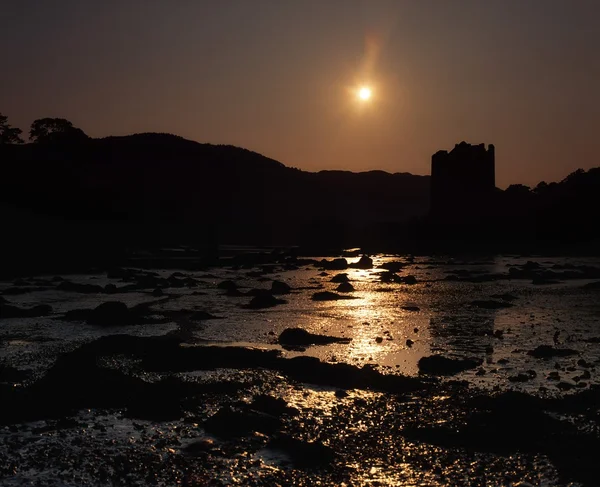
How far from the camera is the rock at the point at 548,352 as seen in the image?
20875 mm

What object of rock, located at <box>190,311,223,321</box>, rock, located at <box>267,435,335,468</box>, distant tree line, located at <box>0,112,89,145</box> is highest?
distant tree line, located at <box>0,112,89,145</box>

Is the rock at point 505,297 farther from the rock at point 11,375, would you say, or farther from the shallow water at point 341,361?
the rock at point 11,375

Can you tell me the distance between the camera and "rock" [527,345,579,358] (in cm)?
2088

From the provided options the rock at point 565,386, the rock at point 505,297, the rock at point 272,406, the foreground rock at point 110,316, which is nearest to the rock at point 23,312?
the foreground rock at point 110,316

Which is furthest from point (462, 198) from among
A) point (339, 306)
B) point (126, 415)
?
point (126, 415)

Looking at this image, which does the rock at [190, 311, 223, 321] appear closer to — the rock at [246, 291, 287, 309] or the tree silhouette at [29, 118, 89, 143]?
the rock at [246, 291, 287, 309]

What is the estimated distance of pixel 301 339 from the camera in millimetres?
23969

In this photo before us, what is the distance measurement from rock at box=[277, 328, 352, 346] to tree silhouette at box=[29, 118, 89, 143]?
12592cm

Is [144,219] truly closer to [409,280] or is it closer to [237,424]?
[409,280]

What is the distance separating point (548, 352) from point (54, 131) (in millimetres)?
134910

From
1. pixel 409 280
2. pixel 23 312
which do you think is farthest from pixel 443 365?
pixel 409 280

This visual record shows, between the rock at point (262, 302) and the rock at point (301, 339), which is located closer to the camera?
the rock at point (301, 339)

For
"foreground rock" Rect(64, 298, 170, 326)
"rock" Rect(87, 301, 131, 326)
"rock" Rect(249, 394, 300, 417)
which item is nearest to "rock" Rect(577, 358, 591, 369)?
"rock" Rect(249, 394, 300, 417)

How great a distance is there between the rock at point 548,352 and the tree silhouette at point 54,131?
432 ft
